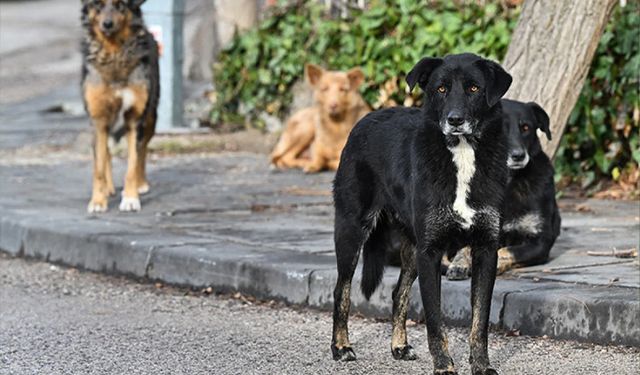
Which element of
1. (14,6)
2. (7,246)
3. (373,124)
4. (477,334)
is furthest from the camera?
(14,6)

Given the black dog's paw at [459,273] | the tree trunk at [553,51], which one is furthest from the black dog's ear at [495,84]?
the tree trunk at [553,51]

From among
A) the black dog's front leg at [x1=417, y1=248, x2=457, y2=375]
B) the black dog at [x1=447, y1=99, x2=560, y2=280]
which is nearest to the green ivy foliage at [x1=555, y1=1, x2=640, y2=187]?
the black dog at [x1=447, y1=99, x2=560, y2=280]

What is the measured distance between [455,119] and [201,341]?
192cm

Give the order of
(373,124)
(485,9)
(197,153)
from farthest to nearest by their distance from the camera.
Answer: (197,153)
(485,9)
(373,124)

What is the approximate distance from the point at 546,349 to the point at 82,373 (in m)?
2.13

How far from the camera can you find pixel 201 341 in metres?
6.42

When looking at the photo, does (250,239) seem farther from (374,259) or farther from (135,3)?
(135,3)

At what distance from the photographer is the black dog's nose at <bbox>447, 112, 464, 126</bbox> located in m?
5.21

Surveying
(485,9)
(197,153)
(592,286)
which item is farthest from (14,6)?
(592,286)

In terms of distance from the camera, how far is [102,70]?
1068 centimetres

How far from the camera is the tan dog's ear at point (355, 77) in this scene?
12510mm

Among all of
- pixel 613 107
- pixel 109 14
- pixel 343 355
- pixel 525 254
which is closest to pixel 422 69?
pixel 343 355

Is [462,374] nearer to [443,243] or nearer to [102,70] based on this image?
Answer: [443,243]

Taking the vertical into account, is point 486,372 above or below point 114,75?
below
